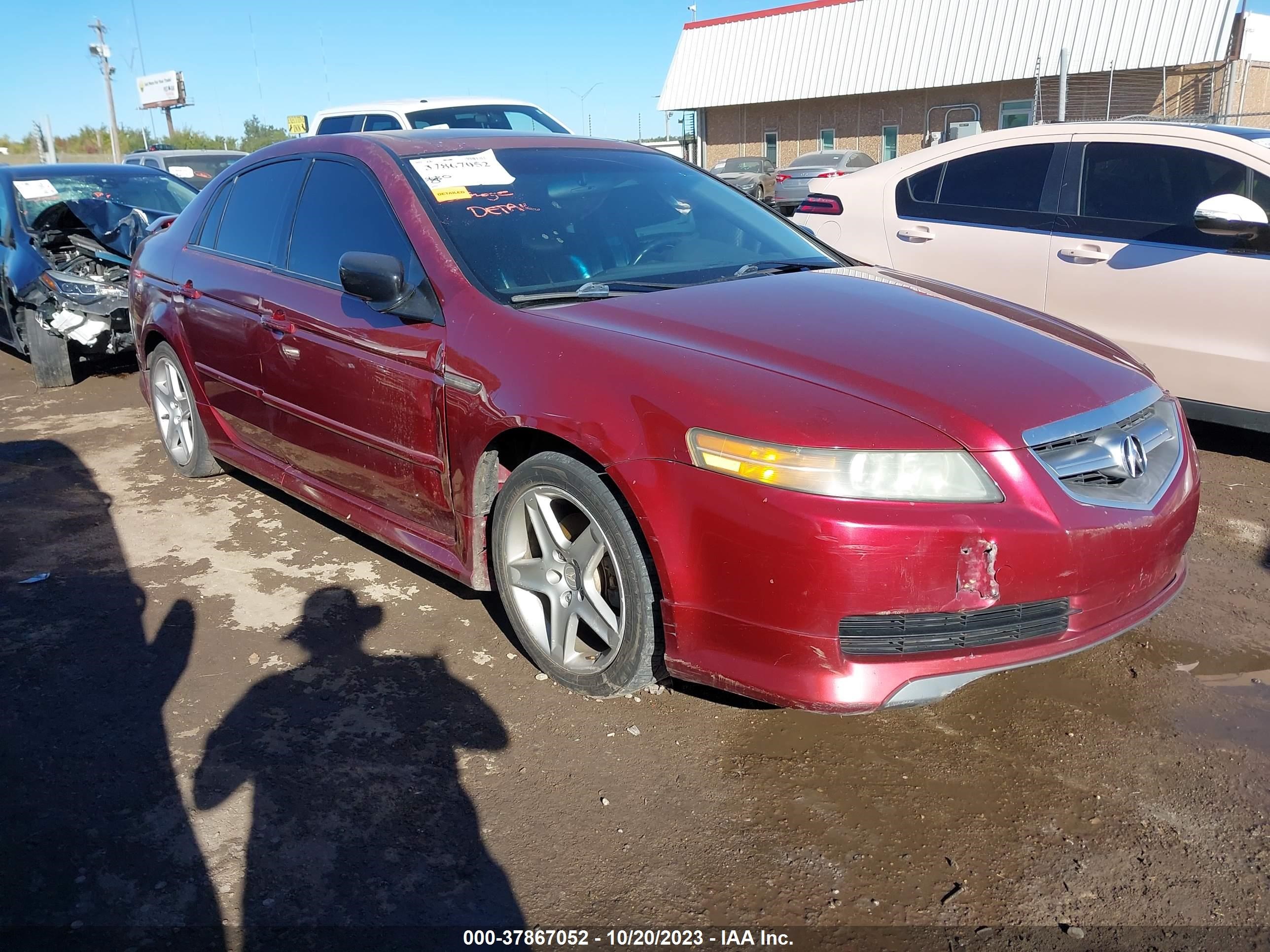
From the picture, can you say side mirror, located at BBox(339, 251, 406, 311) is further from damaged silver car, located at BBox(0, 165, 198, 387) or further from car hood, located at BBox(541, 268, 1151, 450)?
damaged silver car, located at BBox(0, 165, 198, 387)

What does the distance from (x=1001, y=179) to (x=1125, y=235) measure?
0.86 m

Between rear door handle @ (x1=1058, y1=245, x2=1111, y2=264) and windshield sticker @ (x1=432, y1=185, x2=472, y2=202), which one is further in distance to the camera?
rear door handle @ (x1=1058, y1=245, x2=1111, y2=264)

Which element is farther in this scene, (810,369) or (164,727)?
(164,727)

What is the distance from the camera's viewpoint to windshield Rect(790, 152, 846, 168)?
930 inches

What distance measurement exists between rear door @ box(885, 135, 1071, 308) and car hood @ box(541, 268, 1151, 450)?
92.6 inches

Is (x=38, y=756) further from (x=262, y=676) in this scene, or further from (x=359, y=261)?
(x=359, y=261)

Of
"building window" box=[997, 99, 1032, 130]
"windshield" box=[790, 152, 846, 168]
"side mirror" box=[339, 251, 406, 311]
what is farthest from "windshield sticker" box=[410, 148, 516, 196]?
"building window" box=[997, 99, 1032, 130]

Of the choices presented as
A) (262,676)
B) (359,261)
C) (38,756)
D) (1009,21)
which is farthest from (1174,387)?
Answer: (1009,21)

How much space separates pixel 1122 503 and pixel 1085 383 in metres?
0.36

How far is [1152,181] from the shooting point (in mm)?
5254

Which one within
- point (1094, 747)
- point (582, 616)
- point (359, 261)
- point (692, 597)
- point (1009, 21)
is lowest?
point (1094, 747)

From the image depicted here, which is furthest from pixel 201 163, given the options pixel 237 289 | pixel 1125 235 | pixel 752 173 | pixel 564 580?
pixel 752 173

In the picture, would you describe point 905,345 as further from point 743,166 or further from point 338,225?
point 743,166

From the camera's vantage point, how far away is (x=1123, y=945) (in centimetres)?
212
